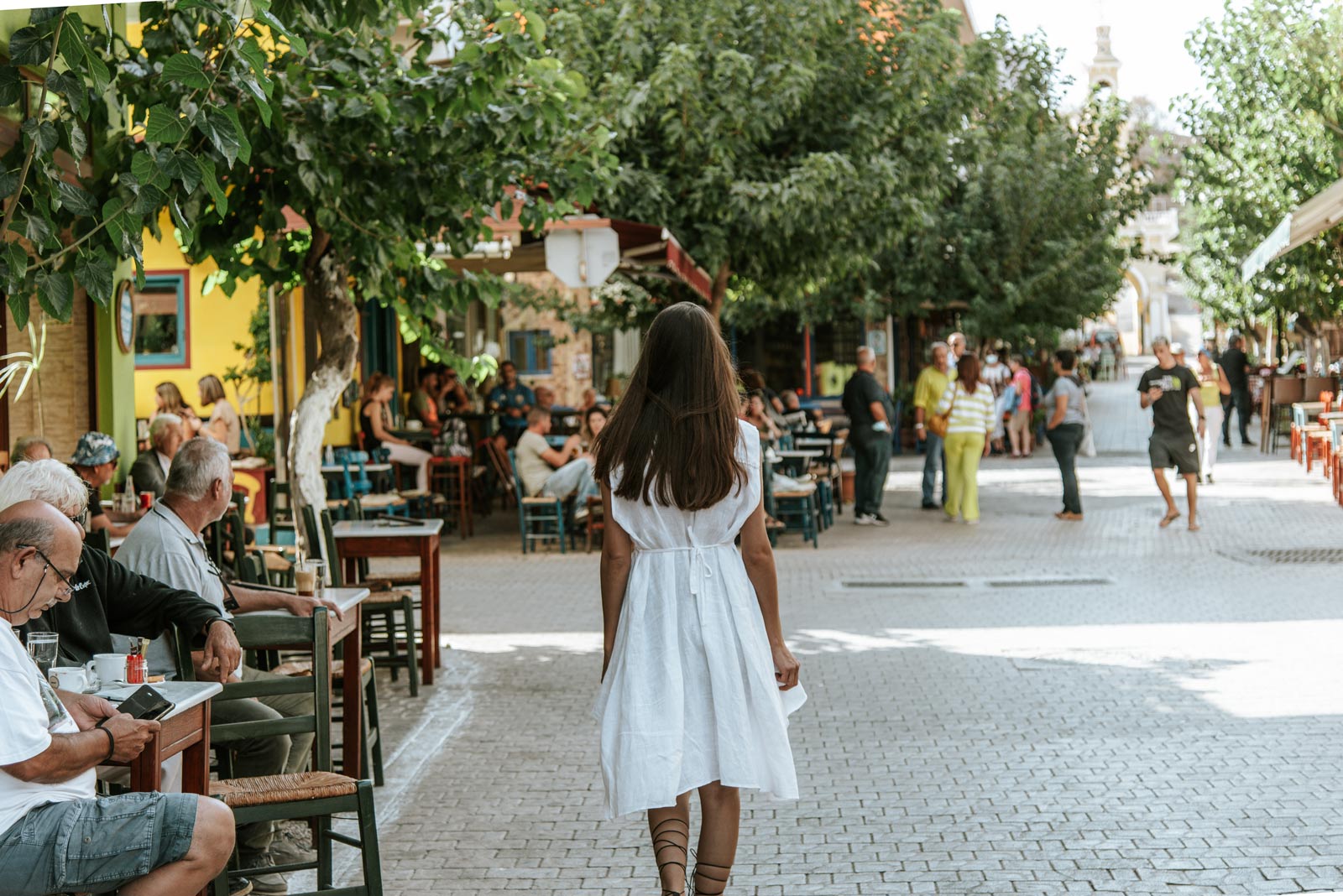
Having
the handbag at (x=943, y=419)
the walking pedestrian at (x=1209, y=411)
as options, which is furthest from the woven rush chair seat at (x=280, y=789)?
the walking pedestrian at (x=1209, y=411)

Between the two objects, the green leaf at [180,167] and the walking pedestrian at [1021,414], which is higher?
the green leaf at [180,167]

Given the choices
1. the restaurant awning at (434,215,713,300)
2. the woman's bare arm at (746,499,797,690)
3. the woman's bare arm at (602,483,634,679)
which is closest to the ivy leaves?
the woman's bare arm at (602,483,634,679)

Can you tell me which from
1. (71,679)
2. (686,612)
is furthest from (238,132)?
(686,612)

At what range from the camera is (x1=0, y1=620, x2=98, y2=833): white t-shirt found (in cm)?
367

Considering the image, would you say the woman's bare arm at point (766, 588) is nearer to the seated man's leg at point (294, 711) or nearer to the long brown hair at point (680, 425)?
the long brown hair at point (680, 425)

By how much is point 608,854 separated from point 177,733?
6.30 feet

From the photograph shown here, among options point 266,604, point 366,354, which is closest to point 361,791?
A: point 266,604

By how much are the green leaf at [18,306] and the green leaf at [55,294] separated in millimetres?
84

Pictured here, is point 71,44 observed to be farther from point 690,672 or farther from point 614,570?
point 690,672

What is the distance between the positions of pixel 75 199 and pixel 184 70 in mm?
747

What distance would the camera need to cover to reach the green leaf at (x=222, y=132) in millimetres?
5250

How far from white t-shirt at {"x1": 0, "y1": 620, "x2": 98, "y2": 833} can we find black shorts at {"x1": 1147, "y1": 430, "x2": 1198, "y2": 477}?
12.6 m

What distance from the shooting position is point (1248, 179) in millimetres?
25500

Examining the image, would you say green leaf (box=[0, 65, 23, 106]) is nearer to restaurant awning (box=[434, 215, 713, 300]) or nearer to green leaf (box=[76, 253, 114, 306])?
green leaf (box=[76, 253, 114, 306])
